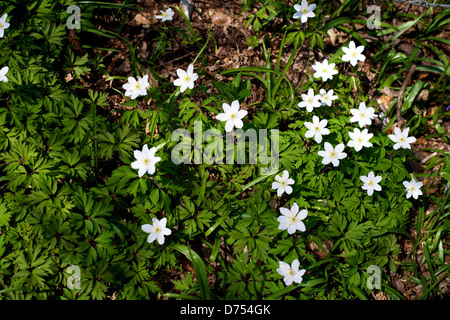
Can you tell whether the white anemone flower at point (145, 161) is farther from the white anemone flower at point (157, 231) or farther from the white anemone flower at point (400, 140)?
the white anemone flower at point (400, 140)

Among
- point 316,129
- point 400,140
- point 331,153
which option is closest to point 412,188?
point 400,140

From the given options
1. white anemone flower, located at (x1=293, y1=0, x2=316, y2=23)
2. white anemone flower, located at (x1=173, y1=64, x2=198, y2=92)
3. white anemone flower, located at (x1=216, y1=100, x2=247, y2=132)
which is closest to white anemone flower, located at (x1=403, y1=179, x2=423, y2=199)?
white anemone flower, located at (x1=216, y1=100, x2=247, y2=132)

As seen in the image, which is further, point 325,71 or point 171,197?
point 325,71

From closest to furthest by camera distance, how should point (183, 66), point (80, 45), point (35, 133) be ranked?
point (35, 133) < point (80, 45) < point (183, 66)

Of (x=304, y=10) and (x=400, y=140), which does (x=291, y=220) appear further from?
(x=304, y=10)

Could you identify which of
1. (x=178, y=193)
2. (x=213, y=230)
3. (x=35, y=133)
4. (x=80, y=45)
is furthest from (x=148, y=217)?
(x=80, y=45)

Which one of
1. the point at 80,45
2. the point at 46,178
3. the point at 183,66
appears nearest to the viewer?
the point at 46,178
